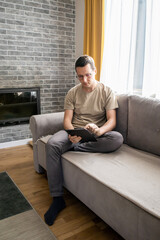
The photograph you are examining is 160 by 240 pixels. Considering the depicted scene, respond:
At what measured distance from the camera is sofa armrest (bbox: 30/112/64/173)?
2.16m

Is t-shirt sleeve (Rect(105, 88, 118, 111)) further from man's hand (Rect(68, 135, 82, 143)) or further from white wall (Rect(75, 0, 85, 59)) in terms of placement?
white wall (Rect(75, 0, 85, 59))

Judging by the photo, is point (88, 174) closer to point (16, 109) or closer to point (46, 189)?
point (46, 189)

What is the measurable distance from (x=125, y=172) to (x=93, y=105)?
2.36 ft

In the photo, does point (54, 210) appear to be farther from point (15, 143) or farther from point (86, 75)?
point (15, 143)

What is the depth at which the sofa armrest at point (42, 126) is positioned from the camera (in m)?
2.16

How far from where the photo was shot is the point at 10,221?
157 cm

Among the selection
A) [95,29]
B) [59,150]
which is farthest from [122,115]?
[95,29]

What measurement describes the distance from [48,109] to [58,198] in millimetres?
1969

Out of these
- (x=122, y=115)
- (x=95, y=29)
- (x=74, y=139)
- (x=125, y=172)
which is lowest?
(x=125, y=172)

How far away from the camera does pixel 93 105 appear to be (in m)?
1.94

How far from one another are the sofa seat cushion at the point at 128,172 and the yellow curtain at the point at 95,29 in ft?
4.94

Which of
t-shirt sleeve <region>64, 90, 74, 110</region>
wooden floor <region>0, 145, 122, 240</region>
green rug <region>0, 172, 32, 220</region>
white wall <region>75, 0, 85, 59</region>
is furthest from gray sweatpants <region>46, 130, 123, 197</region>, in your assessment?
white wall <region>75, 0, 85, 59</region>

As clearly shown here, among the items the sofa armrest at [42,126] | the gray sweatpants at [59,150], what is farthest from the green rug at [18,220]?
the sofa armrest at [42,126]

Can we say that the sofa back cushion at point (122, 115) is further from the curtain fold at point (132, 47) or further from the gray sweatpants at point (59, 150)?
the curtain fold at point (132, 47)
